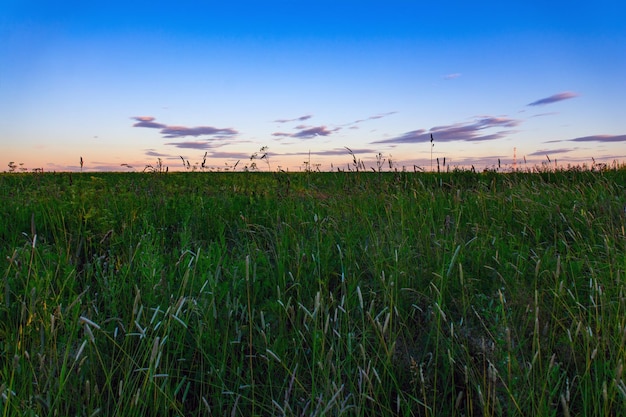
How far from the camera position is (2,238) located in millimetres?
5219

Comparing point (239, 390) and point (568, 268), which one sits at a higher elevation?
point (568, 268)

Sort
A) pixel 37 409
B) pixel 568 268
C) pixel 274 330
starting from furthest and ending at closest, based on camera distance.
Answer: pixel 568 268 → pixel 274 330 → pixel 37 409

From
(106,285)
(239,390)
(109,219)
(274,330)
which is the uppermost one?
(109,219)

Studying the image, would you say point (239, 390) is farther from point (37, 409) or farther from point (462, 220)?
point (462, 220)

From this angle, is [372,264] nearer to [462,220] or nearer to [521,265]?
[521,265]

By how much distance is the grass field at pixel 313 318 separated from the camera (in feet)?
7.02

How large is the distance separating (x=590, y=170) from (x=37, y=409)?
13.1m

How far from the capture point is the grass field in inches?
84.2

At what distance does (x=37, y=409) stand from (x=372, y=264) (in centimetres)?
241

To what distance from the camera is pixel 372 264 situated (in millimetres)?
3691

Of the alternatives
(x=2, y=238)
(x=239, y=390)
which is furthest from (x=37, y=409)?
(x=2, y=238)

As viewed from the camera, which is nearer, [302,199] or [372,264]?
[372,264]

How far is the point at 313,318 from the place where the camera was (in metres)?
2.07

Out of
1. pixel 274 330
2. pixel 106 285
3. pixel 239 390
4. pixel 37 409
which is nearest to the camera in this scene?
pixel 37 409
